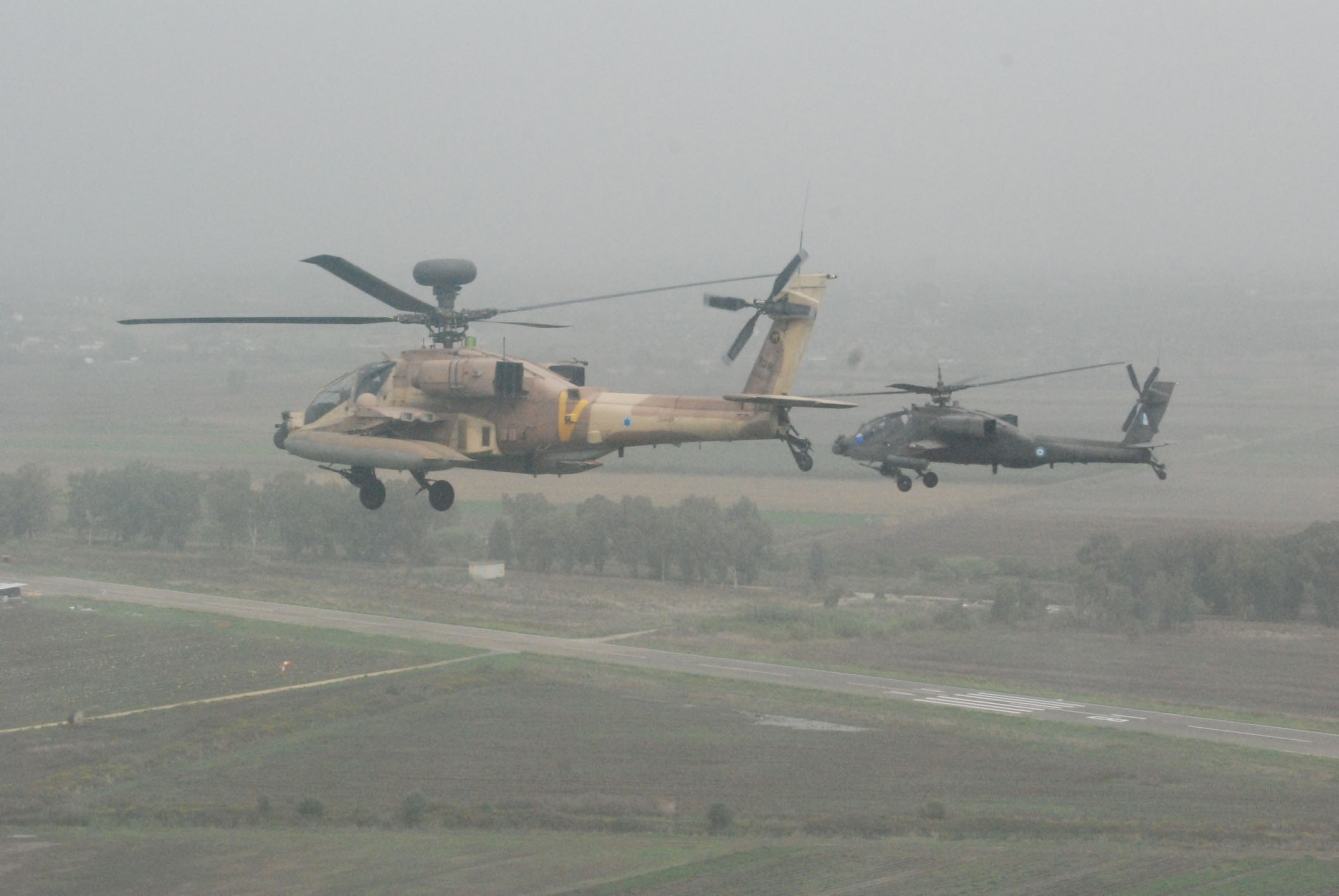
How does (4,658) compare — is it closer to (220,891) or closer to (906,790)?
(220,891)

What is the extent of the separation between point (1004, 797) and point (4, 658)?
38.6 m

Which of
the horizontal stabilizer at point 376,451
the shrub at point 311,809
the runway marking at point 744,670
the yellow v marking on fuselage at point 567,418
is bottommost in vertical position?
the shrub at point 311,809

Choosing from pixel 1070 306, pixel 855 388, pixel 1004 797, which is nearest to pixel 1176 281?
pixel 1070 306

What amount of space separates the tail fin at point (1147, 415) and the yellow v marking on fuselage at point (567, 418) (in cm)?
1247

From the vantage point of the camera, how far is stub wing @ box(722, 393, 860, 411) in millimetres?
25281

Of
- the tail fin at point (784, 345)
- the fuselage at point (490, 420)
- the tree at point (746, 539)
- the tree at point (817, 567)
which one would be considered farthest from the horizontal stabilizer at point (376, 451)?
the tree at point (746, 539)

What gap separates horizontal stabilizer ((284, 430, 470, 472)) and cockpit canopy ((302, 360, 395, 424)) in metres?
0.77

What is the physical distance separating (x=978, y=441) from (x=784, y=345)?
668 centimetres

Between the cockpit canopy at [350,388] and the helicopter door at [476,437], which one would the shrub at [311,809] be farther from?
the helicopter door at [476,437]

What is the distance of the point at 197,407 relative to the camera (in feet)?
329

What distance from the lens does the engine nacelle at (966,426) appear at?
105 feet

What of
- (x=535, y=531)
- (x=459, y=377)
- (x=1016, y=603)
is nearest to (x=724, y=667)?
(x=1016, y=603)

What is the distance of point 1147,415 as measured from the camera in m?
33.3

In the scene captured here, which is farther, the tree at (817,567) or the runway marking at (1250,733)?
the tree at (817,567)
